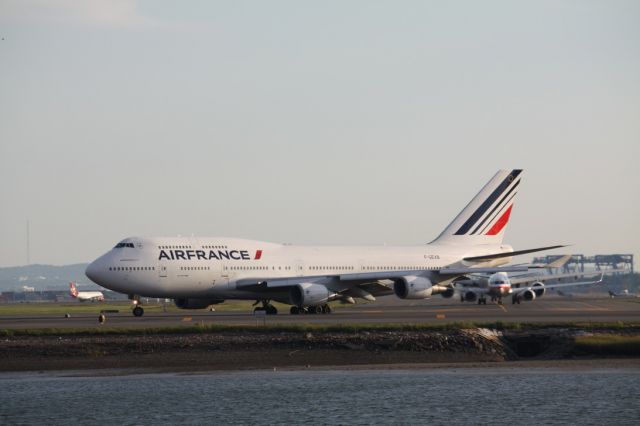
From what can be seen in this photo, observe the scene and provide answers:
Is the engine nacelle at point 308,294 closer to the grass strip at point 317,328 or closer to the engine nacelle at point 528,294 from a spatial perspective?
the grass strip at point 317,328

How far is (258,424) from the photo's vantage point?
86.8 feet

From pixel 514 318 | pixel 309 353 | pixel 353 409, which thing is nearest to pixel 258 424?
pixel 353 409

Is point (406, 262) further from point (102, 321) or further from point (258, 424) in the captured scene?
point (258, 424)

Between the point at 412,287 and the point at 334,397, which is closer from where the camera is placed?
the point at 334,397

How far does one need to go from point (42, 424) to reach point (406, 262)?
47623 millimetres

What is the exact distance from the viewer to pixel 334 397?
30.5 meters

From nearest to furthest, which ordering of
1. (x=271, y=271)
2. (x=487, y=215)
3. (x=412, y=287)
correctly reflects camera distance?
(x=412, y=287), (x=271, y=271), (x=487, y=215)

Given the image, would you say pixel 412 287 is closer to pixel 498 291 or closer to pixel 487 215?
pixel 487 215

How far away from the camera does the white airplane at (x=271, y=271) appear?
205 ft

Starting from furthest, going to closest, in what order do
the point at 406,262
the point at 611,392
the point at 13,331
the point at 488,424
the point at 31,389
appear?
1. the point at 406,262
2. the point at 13,331
3. the point at 31,389
4. the point at 611,392
5. the point at 488,424

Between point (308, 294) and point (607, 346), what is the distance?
2600cm

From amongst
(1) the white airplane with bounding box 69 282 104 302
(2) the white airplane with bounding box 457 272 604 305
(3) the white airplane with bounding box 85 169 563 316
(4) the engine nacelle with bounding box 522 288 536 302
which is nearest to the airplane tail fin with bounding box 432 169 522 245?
(3) the white airplane with bounding box 85 169 563 316

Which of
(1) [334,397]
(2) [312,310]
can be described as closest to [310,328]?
(1) [334,397]

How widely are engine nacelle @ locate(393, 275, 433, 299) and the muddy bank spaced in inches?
831
